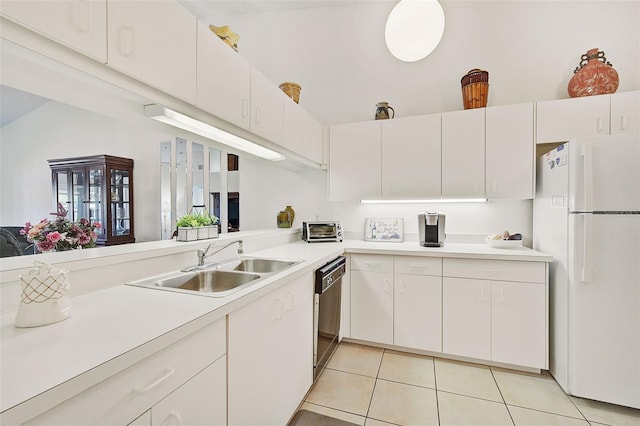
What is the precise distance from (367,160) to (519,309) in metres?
1.81

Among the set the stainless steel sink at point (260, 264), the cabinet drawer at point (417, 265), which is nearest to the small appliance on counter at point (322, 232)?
the cabinet drawer at point (417, 265)

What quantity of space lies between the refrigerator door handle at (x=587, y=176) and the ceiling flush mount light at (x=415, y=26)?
4.16 ft

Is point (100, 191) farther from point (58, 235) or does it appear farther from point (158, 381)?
point (158, 381)

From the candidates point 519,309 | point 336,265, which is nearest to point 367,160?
point 336,265

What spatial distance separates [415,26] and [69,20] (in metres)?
1.98

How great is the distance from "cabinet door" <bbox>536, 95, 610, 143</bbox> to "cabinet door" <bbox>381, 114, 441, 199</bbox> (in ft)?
2.65

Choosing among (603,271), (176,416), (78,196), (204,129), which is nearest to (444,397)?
(603,271)

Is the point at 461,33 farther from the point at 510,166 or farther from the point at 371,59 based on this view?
the point at 510,166

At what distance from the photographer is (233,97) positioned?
170cm

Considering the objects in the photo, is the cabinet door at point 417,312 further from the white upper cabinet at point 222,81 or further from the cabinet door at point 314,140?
the white upper cabinet at point 222,81

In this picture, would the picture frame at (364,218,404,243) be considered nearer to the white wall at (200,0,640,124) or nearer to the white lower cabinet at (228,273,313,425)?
the white wall at (200,0,640,124)

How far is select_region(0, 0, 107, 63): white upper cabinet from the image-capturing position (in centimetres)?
80

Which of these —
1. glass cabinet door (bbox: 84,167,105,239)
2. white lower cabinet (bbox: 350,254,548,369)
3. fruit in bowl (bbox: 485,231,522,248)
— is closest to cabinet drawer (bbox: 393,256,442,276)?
white lower cabinet (bbox: 350,254,548,369)

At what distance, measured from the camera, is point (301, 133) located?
2.61 meters
